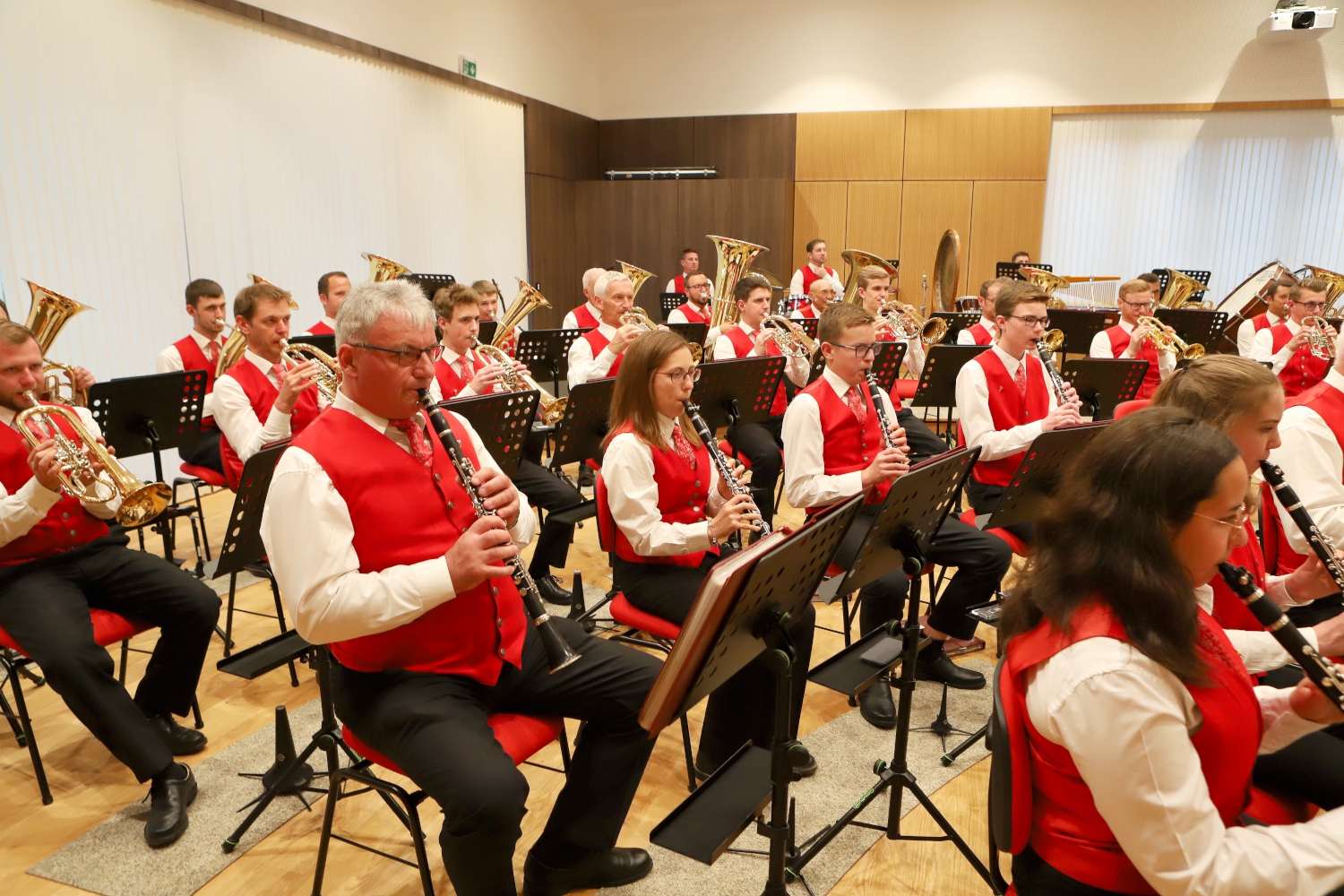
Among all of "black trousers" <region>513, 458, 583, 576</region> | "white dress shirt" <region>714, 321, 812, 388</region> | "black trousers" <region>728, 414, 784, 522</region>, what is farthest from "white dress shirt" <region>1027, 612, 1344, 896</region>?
"white dress shirt" <region>714, 321, 812, 388</region>

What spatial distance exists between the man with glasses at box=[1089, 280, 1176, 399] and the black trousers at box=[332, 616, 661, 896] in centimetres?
506

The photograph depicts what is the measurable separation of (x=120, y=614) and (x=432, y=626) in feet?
4.70

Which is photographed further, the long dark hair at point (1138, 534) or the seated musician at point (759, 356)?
the seated musician at point (759, 356)

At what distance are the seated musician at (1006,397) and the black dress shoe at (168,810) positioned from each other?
319cm

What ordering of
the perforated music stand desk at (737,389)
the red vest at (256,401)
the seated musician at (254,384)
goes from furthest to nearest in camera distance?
1. the perforated music stand desk at (737,389)
2. the red vest at (256,401)
3. the seated musician at (254,384)

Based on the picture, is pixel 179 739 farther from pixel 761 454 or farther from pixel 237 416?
pixel 761 454

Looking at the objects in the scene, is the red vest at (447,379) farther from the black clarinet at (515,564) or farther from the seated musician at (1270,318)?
the seated musician at (1270,318)

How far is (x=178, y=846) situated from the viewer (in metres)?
2.68

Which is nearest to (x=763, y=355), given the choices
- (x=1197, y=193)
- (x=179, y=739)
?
(x=179, y=739)

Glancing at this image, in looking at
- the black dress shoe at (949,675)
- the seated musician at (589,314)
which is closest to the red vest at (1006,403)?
the black dress shoe at (949,675)

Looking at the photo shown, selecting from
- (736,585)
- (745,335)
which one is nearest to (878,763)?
(736,585)

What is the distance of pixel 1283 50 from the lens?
10.6 m

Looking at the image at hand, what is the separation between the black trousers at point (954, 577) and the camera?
3.46m

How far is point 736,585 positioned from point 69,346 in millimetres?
6238
